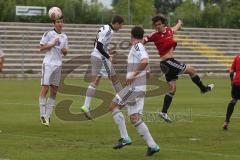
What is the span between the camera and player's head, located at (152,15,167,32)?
1742cm

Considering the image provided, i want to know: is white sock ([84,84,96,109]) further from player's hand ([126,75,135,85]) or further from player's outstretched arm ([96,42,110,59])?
player's hand ([126,75,135,85])

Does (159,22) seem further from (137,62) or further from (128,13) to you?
(128,13)

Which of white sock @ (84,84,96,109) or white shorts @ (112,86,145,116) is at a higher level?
white shorts @ (112,86,145,116)

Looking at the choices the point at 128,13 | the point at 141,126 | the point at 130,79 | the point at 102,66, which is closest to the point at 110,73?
the point at 102,66

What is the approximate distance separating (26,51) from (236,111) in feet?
89.9

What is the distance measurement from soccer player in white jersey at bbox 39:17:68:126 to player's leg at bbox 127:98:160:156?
5.01 meters

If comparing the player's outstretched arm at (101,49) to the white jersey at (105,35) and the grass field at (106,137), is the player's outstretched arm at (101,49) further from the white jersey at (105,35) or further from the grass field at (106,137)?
the grass field at (106,137)

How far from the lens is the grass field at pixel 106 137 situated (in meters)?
12.4

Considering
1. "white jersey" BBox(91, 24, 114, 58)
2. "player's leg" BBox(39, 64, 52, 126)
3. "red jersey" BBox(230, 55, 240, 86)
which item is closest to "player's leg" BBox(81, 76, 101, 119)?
"white jersey" BBox(91, 24, 114, 58)

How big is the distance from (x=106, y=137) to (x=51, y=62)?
11.5 feet

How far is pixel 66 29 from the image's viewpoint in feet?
168

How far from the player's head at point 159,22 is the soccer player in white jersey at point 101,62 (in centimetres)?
104

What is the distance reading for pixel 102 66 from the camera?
19.1 m

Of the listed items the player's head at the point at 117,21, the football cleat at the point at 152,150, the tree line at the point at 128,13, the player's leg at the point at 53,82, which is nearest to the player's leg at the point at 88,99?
the player's leg at the point at 53,82
